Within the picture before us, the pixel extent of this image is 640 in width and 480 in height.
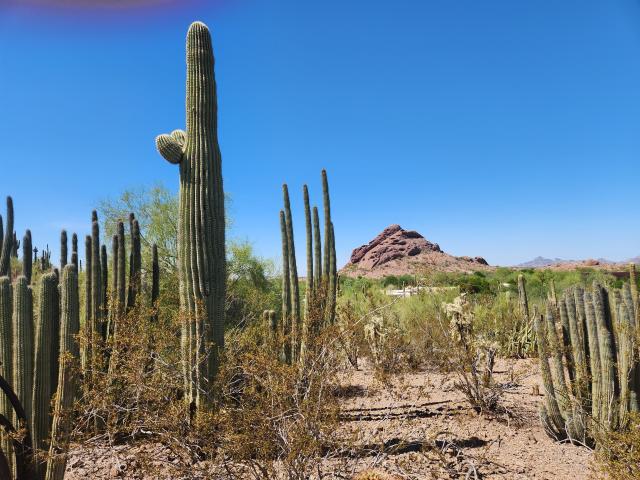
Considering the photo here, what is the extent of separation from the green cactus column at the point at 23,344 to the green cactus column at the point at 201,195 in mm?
1571

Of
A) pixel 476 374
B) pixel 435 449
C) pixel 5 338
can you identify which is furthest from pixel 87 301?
pixel 476 374

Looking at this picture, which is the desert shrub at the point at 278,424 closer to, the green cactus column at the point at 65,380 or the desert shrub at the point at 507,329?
the green cactus column at the point at 65,380

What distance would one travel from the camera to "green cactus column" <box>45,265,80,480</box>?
4039mm

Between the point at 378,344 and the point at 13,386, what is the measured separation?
6.29m

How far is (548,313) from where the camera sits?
18.2 ft

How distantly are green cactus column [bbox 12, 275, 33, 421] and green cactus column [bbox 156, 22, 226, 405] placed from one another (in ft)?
5.16

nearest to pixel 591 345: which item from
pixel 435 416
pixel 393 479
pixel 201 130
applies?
pixel 435 416

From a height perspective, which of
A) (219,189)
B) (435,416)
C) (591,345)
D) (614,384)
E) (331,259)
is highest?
(219,189)

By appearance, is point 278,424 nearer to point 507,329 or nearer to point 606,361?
point 606,361

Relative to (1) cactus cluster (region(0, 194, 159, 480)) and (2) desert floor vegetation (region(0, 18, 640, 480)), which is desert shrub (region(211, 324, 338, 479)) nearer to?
(2) desert floor vegetation (region(0, 18, 640, 480))

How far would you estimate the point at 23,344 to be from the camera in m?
4.49

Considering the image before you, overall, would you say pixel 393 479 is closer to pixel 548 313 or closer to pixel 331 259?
pixel 548 313

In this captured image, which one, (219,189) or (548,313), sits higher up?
(219,189)

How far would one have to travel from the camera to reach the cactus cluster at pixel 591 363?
476 cm
